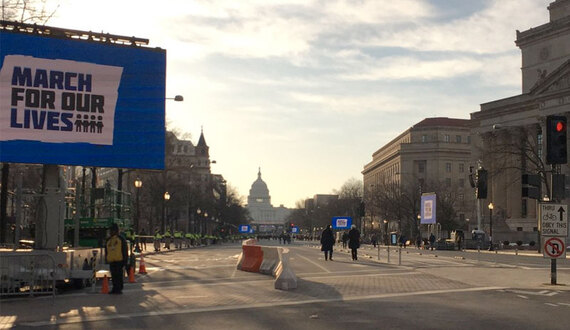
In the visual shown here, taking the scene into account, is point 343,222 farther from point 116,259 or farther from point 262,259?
point 116,259

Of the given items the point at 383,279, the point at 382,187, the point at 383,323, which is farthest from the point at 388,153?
the point at 383,323

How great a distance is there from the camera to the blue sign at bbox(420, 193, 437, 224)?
45750mm

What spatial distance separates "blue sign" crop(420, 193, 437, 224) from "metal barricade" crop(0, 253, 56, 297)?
31781 millimetres

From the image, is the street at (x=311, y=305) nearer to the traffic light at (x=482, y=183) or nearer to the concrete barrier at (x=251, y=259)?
the concrete barrier at (x=251, y=259)

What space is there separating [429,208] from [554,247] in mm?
26698

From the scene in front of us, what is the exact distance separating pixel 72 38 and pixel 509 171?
254ft

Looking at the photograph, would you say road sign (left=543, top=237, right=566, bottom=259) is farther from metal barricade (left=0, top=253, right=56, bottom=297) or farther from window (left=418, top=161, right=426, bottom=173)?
window (left=418, top=161, right=426, bottom=173)

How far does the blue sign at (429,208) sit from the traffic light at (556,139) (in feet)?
83.9

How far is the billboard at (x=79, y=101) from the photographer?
20.5 metres

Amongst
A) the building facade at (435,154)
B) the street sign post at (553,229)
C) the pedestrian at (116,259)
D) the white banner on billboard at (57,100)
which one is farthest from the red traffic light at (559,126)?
the building facade at (435,154)

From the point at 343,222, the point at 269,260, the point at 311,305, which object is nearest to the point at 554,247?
the point at 311,305

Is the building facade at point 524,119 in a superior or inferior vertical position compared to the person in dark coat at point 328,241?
superior

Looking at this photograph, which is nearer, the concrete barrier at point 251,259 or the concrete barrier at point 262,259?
the concrete barrier at point 262,259

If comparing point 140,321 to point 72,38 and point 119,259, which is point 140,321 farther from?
point 72,38
